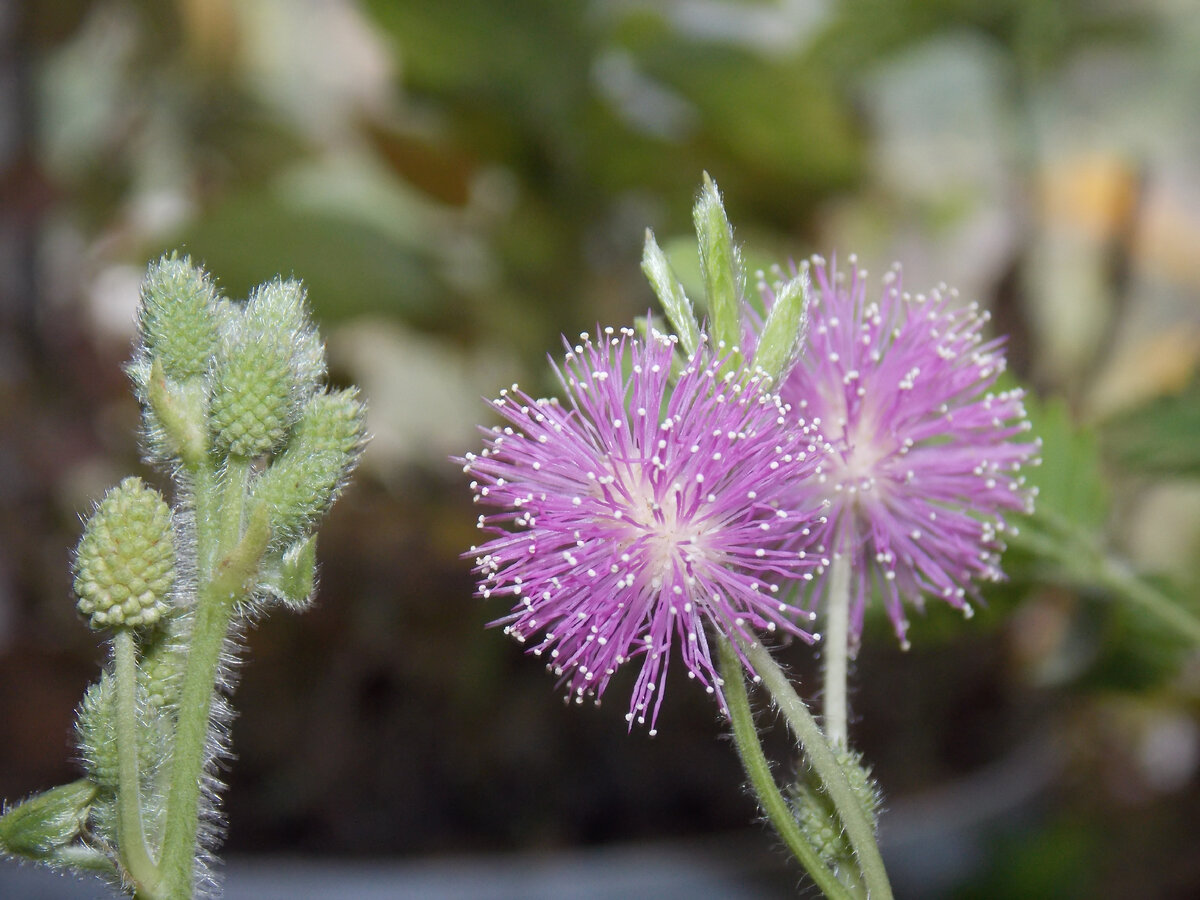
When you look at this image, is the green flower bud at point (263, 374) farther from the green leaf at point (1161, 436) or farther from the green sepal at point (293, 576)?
the green leaf at point (1161, 436)

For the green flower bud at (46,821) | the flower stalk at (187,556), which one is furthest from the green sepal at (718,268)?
the green flower bud at (46,821)

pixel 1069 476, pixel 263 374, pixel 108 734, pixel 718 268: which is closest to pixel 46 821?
pixel 108 734

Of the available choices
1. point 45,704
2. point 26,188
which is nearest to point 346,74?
point 26,188

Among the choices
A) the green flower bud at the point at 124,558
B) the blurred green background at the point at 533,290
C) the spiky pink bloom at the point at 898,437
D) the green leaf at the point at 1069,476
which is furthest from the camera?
the blurred green background at the point at 533,290

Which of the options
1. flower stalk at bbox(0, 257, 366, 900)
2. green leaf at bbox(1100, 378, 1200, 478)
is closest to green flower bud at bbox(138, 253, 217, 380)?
flower stalk at bbox(0, 257, 366, 900)

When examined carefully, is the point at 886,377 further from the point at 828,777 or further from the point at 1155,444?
the point at 1155,444

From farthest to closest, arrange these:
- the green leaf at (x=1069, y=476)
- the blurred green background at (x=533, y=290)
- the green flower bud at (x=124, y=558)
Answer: the blurred green background at (x=533, y=290) < the green leaf at (x=1069, y=476) < the green flower bud at (x=124, y=558)
